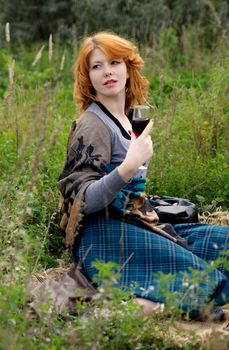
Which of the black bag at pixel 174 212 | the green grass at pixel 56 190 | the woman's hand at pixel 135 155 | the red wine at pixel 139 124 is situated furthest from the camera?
the black bag at pixel 174 212

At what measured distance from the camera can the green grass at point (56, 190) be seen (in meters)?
Result: 2.88

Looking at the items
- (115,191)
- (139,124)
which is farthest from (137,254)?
(139,124)

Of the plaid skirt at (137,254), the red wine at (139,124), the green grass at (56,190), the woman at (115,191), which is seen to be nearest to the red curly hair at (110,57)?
the woman at (115,191)

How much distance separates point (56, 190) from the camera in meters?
4.73

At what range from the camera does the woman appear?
3531 mm

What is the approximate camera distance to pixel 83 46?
3.92 metres

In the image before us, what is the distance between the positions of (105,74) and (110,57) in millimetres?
91

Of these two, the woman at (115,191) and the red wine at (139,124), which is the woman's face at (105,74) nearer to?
the woman at (115,191)

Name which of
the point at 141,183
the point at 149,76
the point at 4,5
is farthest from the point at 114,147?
the point at 4,5

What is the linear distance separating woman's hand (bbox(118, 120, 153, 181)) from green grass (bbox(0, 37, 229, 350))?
328 millimetres

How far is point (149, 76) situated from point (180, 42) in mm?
1877

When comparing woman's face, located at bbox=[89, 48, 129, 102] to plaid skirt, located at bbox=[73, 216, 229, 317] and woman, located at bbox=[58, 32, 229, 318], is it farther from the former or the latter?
plaid skirt, located at bbox=[73, 216, 229, 317]

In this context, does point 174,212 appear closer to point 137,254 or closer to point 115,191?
point 137,254

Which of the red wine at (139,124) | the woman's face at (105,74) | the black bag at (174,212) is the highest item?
the woman's face at (105,74)
